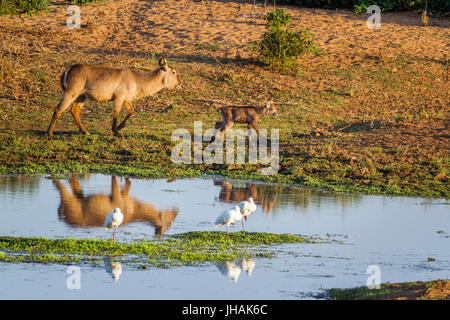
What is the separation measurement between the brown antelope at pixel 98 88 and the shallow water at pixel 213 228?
279 centimetres

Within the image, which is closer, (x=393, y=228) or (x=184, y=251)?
(x=184, y=251)

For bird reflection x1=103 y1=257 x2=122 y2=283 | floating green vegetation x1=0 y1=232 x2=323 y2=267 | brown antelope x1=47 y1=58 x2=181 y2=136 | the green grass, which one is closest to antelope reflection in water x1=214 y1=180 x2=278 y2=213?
the green grass

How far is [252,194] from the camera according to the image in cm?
1154

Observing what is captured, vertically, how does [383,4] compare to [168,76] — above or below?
above

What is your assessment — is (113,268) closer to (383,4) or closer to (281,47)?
(281,47)

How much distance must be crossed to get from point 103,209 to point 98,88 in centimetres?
524

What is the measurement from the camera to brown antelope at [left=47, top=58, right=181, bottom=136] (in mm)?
14578

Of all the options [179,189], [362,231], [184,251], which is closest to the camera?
[184,251]

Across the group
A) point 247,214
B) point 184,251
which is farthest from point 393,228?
point 184,251

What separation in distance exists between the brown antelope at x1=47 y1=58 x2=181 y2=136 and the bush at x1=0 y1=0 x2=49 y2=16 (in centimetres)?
875

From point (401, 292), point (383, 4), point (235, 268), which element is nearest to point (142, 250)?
point (235, 268)

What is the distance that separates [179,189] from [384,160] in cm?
429

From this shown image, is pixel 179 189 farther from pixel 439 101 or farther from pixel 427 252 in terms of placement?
pixel 439 101

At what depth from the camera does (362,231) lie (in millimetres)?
9414
